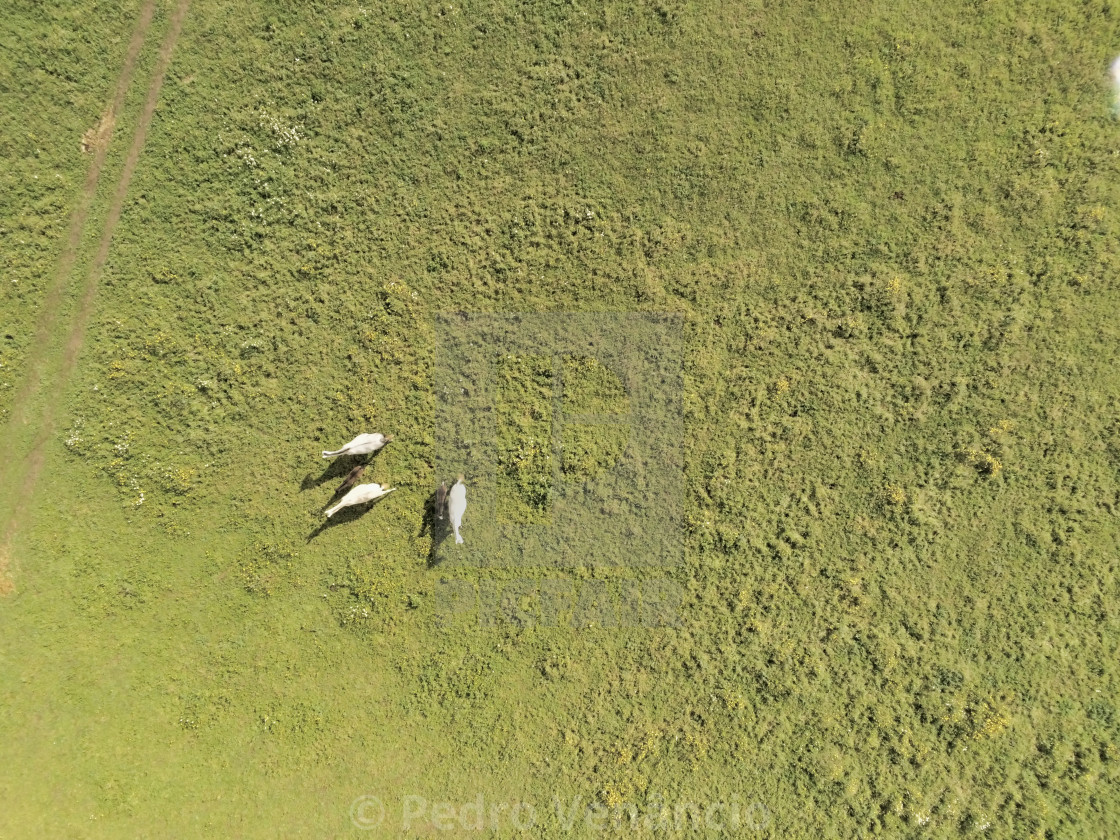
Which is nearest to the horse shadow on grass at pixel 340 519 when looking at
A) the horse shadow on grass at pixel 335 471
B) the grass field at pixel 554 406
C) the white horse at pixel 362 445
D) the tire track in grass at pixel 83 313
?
the grass field at pixel 554 406

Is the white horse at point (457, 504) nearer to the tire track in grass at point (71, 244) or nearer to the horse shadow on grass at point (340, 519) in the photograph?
the horse shadow on grass at point (340, 519)

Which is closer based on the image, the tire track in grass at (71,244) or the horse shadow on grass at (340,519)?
the tire track in grass at (71,244)

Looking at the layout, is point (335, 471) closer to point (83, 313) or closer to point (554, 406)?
point (554, 406)

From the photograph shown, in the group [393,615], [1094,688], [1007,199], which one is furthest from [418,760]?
[1007,199]

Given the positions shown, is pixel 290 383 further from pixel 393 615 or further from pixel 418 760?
pixel 418 760

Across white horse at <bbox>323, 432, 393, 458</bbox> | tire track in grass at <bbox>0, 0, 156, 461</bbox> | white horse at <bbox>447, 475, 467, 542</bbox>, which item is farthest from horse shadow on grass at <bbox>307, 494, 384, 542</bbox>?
tire track in grass at <bbox>0, 0, 156, 461</bbox>

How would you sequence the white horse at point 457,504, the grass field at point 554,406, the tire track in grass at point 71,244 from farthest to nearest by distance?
1. the tire track in grass at point 71,244
2. the white horse at point 457,504
3. the grass field at point 554,406

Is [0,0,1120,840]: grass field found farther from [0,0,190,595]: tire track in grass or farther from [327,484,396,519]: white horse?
[327,484,396,519]: white horse
